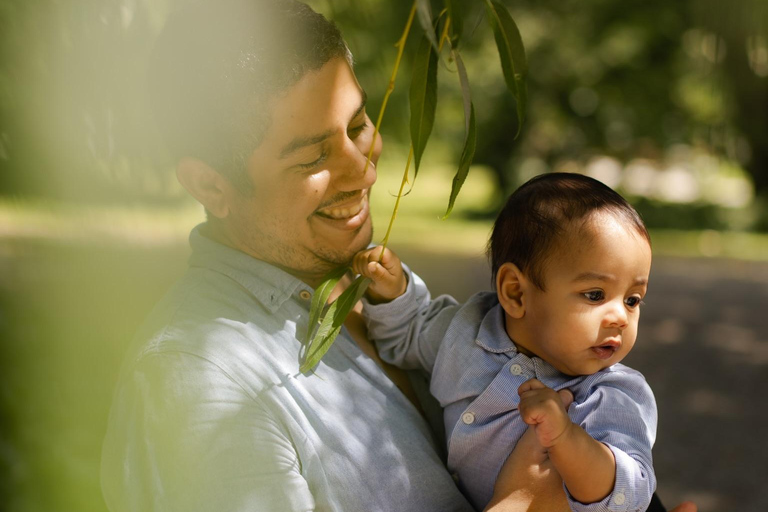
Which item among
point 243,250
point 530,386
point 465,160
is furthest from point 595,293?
point 243,250

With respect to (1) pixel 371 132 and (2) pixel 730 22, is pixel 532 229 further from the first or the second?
(2) pixel 730 22

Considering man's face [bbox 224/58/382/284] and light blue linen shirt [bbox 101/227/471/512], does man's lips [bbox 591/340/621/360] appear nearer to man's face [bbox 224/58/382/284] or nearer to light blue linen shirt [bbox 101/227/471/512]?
light blue linen shirt [bbox 101/227/471/512]

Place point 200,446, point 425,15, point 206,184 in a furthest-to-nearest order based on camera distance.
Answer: point 206,184 < point 200,446 < point 425,15

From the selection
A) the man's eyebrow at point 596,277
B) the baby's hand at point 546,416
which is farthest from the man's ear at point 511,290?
the baby's hand at point 546,416

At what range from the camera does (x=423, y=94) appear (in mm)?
1427

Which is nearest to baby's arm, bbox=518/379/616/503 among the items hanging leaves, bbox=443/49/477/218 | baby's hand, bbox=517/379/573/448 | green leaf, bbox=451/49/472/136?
baby's hand, bbox=517/379/573/448

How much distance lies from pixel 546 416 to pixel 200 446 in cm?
55

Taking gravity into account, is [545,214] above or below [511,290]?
above

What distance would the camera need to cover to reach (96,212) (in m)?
2.06

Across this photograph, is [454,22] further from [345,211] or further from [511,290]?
[511,290]

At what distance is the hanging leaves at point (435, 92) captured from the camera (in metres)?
1.40

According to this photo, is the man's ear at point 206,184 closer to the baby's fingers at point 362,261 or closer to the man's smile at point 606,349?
the baby's fingers at point 362,261

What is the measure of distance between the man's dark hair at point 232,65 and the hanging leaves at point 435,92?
22cm

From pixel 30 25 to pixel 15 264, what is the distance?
3842 mm
